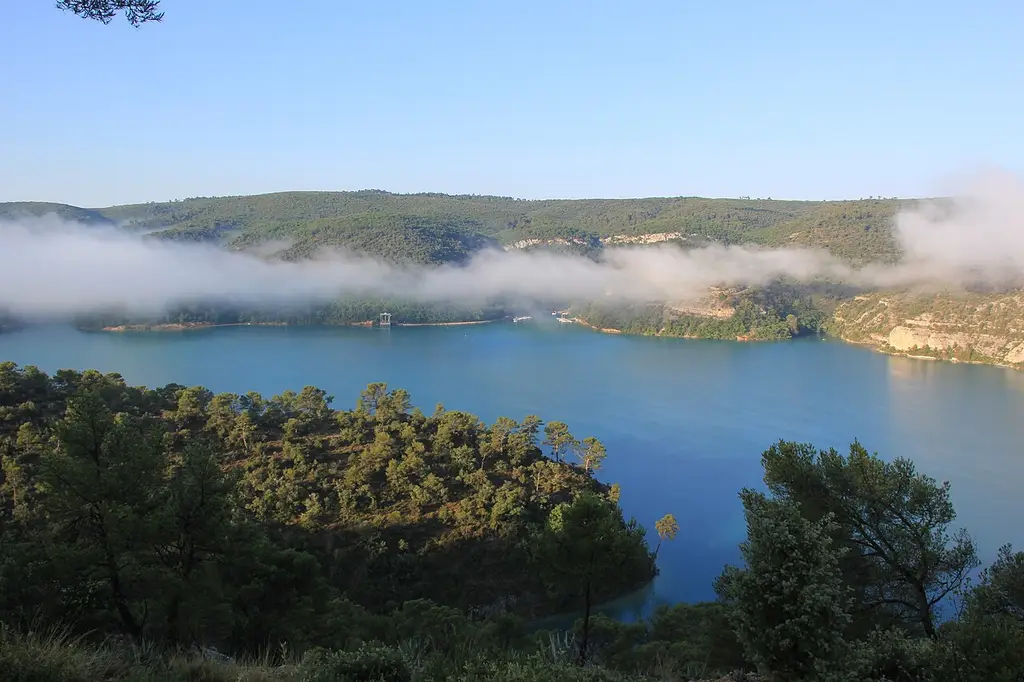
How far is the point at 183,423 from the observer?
14.1m

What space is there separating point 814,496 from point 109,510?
5.42 m

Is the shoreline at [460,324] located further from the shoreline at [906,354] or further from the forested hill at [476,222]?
the shoreline at [906,354]

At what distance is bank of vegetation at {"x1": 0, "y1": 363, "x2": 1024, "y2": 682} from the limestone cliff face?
38.7 metres

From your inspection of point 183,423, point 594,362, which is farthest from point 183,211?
point 183,423

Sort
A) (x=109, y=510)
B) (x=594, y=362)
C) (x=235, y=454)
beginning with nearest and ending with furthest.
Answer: (x=109, y=510) → (x=235, y=454) → (x=594, y=362)

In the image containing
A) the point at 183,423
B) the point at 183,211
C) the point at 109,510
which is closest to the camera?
the point at 109,510

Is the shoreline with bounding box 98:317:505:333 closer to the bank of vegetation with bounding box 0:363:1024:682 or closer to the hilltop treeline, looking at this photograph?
the hilltop treeline

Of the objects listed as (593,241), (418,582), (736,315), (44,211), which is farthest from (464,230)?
(418,582)

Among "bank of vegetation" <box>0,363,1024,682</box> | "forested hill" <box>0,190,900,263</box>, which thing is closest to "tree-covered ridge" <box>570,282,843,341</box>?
"forested hill" <box>0,190,900,263</box>

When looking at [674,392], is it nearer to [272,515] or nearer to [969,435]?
[969,435]

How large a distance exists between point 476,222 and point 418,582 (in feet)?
291

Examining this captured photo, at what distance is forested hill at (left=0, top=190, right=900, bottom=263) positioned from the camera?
70062mm

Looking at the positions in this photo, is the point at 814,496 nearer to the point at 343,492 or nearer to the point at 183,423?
the point at 343,492

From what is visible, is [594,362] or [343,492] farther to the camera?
[594,362]
